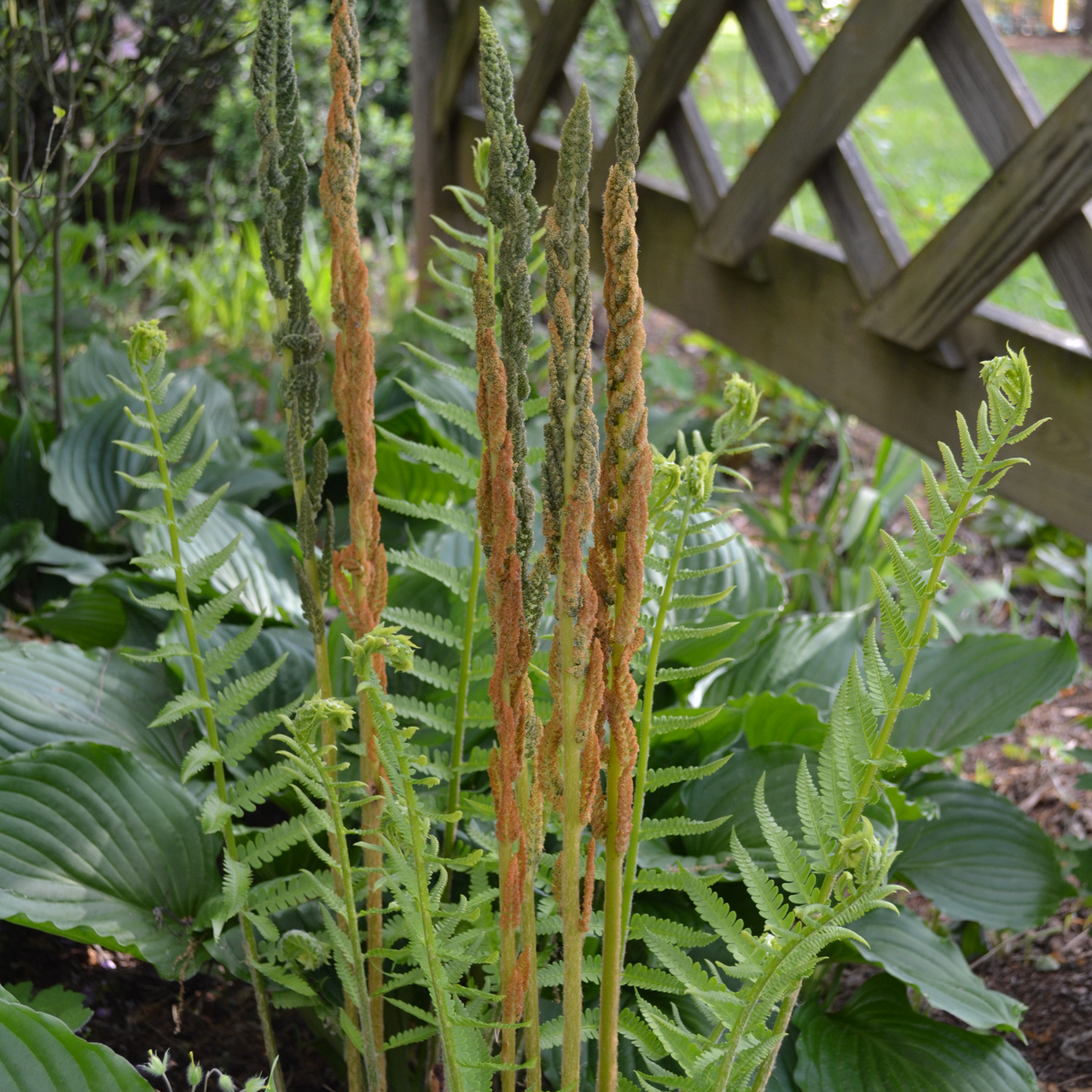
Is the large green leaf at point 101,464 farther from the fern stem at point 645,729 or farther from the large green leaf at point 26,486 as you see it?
the fern stem at point 645,729

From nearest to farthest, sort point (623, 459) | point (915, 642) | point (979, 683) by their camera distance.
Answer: point (623, 459) → point (915, 642) → point (979, 683)

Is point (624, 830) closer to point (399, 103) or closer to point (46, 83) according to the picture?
point (46, 83)

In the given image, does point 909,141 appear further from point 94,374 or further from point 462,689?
point 462,689

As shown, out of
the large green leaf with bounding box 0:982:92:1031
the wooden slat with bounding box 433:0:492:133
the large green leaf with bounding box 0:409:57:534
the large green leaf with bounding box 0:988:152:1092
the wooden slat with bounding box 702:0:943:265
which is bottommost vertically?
the large green leaf with bounding box 0:988:152:1092

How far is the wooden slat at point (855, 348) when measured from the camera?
1.95 meters

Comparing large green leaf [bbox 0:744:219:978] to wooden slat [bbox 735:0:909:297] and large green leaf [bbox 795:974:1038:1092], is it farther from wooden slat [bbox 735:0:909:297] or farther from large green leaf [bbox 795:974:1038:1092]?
wooden slat [bbox 735:0:909:297]

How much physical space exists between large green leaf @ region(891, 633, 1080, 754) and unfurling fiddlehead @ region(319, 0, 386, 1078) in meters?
1.04

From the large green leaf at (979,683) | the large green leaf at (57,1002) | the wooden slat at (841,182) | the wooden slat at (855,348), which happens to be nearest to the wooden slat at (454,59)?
the wooden slat at (855,348)

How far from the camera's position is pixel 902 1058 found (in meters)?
1.29

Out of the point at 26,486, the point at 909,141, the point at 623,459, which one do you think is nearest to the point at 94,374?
the point at 26,486

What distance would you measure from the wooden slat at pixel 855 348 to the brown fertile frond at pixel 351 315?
1.53 meters

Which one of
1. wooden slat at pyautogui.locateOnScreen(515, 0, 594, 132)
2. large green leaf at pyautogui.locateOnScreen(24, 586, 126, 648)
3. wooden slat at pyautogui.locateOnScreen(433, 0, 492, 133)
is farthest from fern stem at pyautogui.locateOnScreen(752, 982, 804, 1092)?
wooden slat at pyautogui.locateOnScreen(433, 0, 492, 133)

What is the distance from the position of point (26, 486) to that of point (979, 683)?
2.00 m

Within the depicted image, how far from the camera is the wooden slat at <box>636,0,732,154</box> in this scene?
2.52 meters
